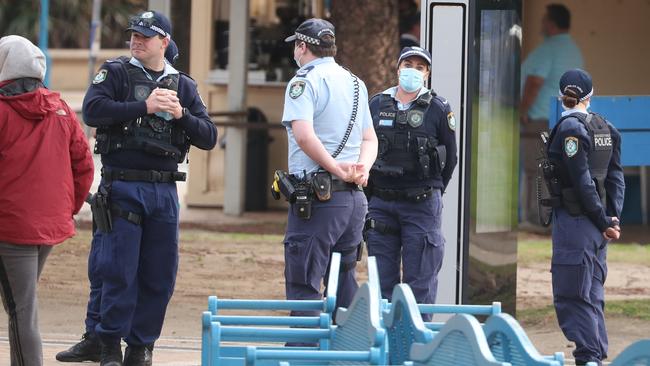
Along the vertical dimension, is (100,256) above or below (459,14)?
below

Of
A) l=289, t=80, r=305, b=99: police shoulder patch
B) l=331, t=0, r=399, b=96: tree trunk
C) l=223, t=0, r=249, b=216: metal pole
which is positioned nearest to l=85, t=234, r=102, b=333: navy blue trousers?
l=289, t=80, r=305, b=99: police shoulder patch

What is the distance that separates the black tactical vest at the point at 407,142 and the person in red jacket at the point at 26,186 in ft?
6.74

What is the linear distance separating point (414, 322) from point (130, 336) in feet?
10.2

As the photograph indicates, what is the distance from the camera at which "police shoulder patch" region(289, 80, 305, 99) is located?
7734 millimetres

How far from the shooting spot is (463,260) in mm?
9398

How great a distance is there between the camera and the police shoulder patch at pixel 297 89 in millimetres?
7734

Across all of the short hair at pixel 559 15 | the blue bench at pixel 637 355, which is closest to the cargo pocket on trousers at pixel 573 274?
the blue bench at pixel 637 355

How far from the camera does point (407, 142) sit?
8500 mm

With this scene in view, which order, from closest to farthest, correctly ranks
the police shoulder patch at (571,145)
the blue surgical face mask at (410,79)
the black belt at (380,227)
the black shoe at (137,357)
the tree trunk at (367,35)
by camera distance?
the black shoe at (137,357) < the police shoulder patch at (571,145) < the blue surgical face mask at (410,79) < the black belt at (380,227) < the tree trunk at (367,35)

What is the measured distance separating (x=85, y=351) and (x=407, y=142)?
2.11m

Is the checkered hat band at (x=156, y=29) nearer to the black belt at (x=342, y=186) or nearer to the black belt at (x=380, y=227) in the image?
the black belt at (x=342, y=186)

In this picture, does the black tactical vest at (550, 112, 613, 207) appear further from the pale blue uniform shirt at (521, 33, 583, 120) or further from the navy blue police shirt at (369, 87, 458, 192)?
the pale blue uniform shirt at (521, 33, 583, 120)

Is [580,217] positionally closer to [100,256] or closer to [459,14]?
[459,14]

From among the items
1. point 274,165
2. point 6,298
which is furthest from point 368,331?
point 274,165
